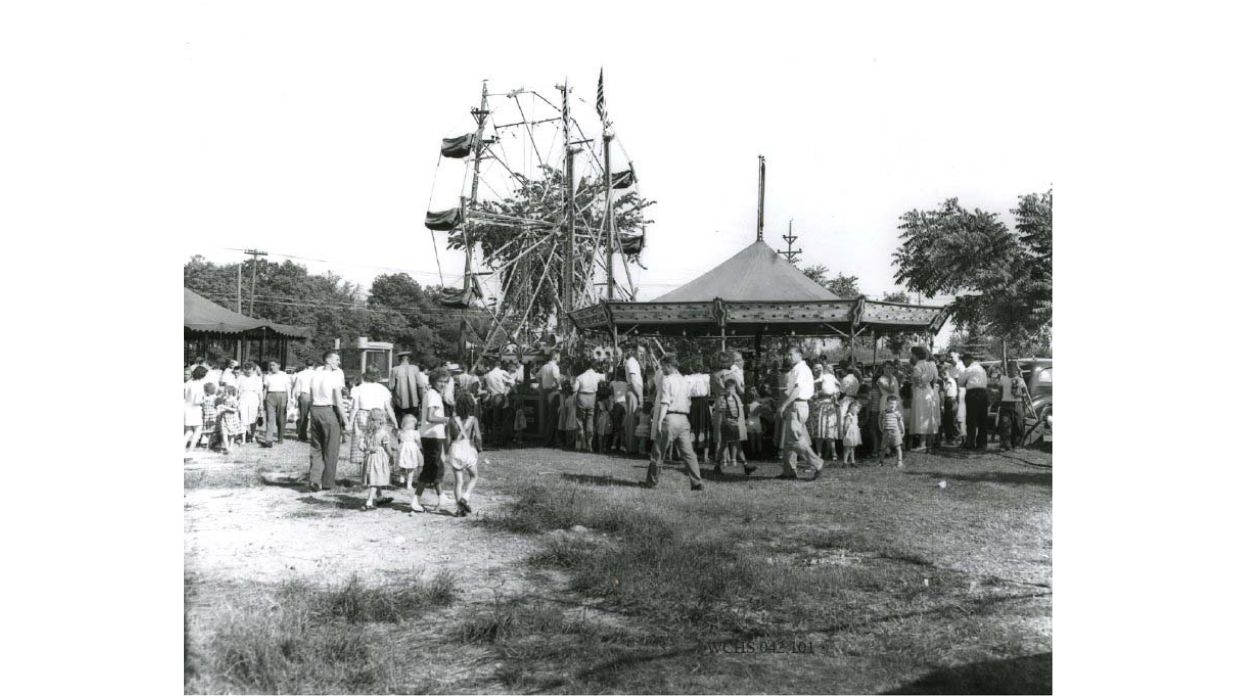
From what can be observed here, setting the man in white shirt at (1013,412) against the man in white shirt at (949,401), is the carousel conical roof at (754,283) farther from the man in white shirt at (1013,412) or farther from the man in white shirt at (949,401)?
the man in white shirt at (1013,412)

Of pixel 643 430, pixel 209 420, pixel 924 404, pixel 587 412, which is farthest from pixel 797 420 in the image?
pixel 209 420

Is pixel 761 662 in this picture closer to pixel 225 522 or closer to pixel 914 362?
pixel 225 522

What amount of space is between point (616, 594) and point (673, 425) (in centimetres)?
304

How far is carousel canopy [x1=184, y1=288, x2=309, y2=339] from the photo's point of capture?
5457 mm

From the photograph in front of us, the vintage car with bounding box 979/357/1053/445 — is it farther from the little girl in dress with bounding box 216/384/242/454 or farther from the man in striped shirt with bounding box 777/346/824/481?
the little girl in dress with bounding box 216/384/242/454

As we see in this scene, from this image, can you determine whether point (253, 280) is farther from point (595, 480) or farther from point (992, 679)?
point (992, 679)

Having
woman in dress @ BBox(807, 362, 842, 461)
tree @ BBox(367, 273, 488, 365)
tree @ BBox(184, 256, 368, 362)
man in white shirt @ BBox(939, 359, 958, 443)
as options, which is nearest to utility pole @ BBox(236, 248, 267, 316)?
tree @ BBox(184, 256, 368, 362)

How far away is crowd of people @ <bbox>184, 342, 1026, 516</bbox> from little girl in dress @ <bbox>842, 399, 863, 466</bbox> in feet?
0.06

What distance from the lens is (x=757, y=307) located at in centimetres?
1077

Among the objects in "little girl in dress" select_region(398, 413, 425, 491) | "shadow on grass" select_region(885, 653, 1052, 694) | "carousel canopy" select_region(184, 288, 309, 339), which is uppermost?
"carousel canopy" select_region(184, 288, 309, 339)

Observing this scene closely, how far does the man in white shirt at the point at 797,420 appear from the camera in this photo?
8547 mm

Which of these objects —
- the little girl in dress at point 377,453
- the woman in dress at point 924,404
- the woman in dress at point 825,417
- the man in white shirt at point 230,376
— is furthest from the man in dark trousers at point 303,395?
the woman in dress at point 924,404

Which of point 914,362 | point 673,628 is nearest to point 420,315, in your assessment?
point 673,628

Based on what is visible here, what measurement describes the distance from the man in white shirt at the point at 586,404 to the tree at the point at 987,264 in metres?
4.65
